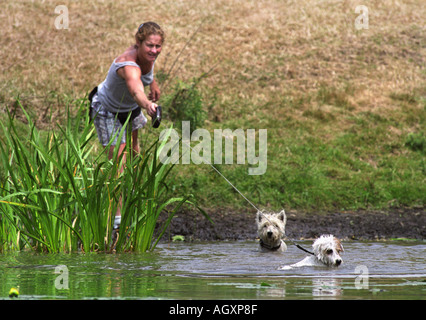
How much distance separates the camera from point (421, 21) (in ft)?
71.9

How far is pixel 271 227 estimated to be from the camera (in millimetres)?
7859

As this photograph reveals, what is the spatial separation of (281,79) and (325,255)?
40.0ft

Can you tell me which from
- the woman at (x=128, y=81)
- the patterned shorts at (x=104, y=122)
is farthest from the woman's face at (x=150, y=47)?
the patterned shorts at (x=104, y=122)

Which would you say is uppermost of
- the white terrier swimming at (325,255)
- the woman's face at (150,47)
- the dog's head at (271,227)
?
the woman's face at (150,47)

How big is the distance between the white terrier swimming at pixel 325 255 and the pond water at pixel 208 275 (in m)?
0.11

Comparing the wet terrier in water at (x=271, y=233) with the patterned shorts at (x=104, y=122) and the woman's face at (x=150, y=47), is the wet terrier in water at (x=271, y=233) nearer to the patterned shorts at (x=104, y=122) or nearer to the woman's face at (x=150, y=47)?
the patterned shorts at (x=104, y=122)

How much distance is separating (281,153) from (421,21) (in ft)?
37.8

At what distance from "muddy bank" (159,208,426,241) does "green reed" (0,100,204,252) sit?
1.72 meters

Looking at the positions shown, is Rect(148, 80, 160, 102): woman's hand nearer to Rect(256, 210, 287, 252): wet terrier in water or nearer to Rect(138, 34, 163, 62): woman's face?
Rect(138, 34, 163, 62): woman's face

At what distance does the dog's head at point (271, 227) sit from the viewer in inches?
306

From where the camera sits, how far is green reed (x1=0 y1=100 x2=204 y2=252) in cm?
643

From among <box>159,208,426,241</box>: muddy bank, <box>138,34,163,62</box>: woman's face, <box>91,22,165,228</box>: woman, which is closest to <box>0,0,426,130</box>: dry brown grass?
<box>159,208,426,241</box>: muddy bank

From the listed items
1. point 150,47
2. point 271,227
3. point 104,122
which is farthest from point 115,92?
point 271,227

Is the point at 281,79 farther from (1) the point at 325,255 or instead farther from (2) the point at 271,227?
(1) the point at 325,255
